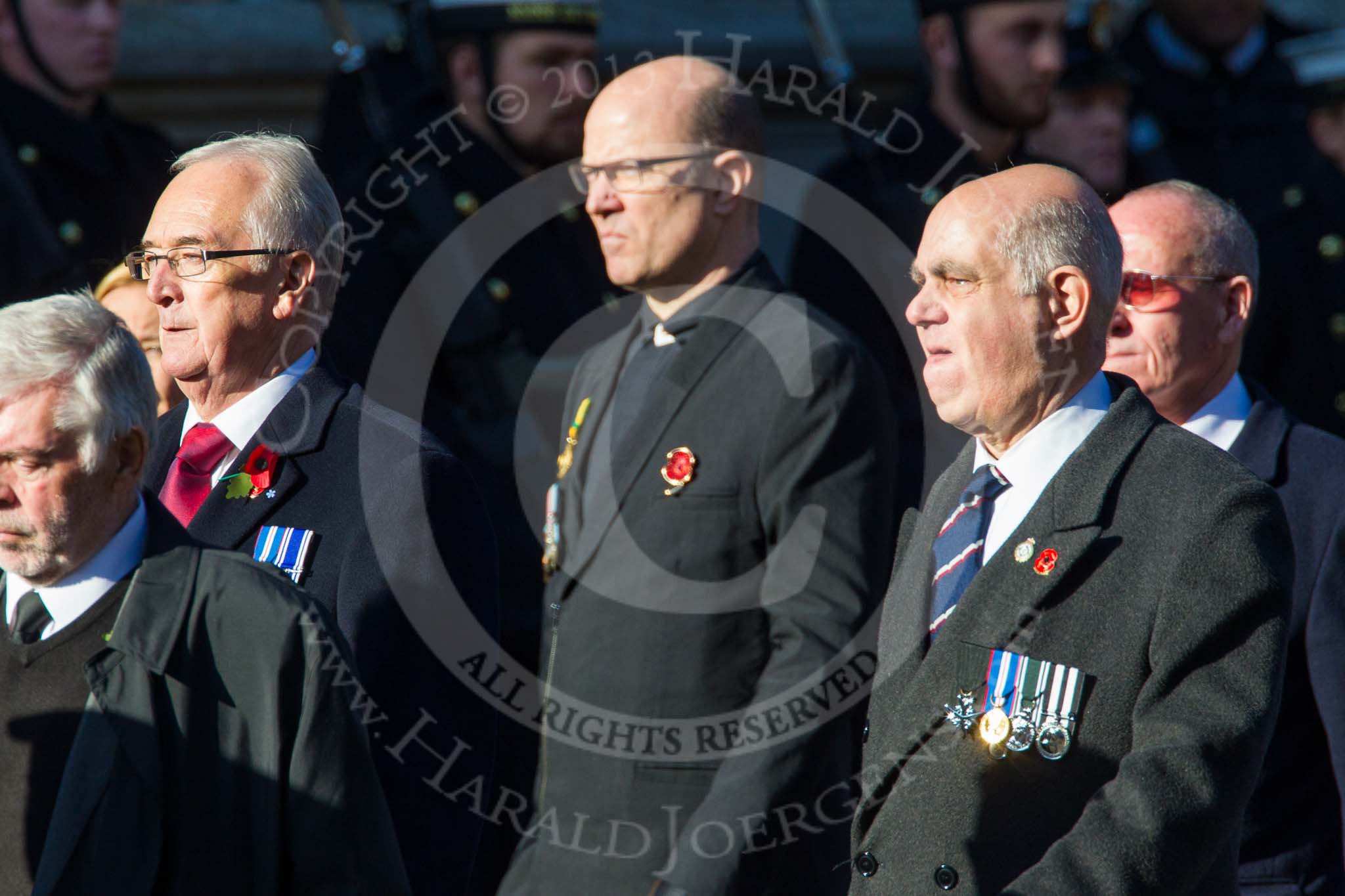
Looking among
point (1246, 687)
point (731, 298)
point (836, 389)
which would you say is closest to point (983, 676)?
point (1246, 687)

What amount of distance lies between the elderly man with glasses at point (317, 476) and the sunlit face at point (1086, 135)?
3.69 metres

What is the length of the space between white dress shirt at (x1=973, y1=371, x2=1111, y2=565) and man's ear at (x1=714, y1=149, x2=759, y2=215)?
1.06m

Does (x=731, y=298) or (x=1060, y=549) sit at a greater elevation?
(x=731, y=298)

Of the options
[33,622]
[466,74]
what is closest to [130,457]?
[33,622]

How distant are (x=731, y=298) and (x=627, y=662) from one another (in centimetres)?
76

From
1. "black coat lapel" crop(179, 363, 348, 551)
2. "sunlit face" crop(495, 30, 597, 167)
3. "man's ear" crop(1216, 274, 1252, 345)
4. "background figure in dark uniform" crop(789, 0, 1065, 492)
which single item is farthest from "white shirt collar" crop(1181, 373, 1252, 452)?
"sunlit face" crop(495, 30, 597, 167)

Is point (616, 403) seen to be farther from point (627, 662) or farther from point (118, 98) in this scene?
point (118, 98)

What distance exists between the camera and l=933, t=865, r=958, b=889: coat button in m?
2.68

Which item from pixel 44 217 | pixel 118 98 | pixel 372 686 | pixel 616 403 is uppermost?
pixel 118 98

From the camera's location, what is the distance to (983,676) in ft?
8.89

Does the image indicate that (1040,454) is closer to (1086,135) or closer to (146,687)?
(146,687)

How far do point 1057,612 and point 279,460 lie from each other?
1353 millimetres

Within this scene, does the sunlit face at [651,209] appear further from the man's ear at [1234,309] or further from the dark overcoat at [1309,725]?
the dark overcoat at [1309,725]

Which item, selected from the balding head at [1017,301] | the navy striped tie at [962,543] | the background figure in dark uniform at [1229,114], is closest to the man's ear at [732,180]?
the balding head at [1017,301]
